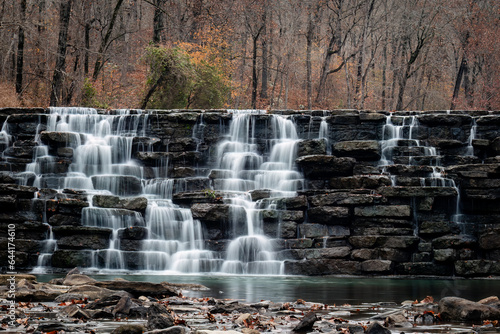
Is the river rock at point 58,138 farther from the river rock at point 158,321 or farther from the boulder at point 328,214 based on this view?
the river rock at point 158,321

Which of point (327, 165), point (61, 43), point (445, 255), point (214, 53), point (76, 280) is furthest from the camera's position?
point (214, 53)

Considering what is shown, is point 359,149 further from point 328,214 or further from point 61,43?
point 61,43

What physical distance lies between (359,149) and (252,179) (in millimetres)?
4325

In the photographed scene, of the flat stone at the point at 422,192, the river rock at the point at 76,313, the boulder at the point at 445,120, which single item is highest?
the boulder at the point at 445,120

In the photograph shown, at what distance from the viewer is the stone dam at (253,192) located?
61.1 feet

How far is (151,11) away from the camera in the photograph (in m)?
44.4

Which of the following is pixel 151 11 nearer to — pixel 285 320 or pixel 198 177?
pixel 198 177

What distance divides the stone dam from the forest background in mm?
7246

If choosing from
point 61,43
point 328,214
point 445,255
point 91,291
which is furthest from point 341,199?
point 61,43

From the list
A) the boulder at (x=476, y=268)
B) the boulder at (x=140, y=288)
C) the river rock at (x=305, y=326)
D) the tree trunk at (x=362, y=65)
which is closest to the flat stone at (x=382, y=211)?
the boulder at (x=476, y=268)

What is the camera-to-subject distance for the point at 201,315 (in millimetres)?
8789

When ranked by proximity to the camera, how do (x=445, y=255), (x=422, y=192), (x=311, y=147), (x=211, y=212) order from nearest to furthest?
(x=445, y=255) → (x=211, y=212) → (x=422, y=192) → (x=311, y=147)

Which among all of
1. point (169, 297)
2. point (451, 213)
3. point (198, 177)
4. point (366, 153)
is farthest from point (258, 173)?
point (169, 297)

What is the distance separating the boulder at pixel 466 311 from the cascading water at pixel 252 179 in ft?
32.7
